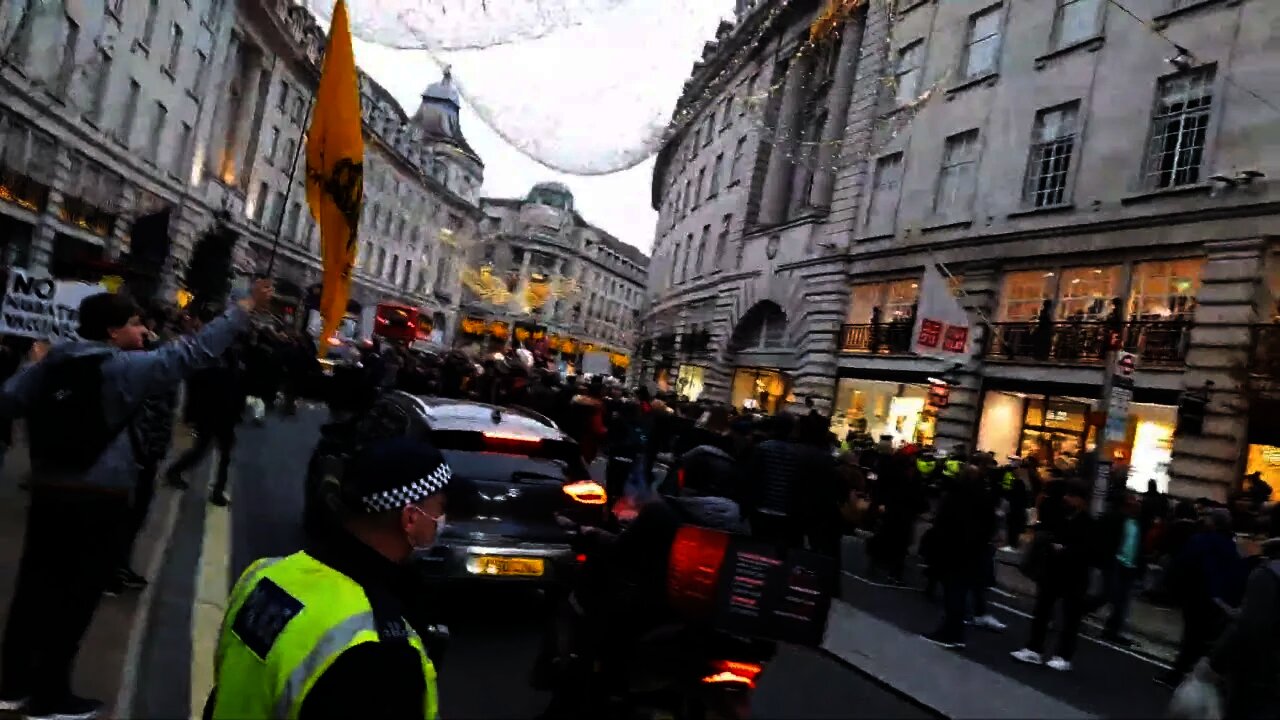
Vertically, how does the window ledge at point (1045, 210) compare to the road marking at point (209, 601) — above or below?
above

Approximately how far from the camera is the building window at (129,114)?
28.4m

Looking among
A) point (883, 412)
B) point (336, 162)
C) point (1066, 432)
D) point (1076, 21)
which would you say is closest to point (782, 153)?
point (883, 412)

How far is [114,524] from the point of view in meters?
4.24

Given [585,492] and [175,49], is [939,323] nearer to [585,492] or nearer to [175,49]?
[585,492]

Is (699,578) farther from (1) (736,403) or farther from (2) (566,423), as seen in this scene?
(1) (736,403)

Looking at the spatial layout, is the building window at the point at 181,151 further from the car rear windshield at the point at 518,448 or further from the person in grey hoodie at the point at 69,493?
the person in grey hoodie at the point at 69,493

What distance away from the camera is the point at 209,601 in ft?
20.3

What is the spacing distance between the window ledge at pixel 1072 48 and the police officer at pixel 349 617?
2171cm

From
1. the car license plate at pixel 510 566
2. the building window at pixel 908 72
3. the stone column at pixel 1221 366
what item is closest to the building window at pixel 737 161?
the building window at pixel 908 72

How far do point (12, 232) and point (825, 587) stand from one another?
2675 cm

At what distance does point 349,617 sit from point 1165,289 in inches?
764

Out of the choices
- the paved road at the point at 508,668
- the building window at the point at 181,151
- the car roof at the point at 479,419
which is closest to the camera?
the paved road at the point at 508,668

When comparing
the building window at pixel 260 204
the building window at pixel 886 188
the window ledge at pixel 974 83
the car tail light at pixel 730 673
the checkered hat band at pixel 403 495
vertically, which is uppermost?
the window ledge at pixel 974 83

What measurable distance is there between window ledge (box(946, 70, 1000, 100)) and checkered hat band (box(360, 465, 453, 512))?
2359 centimetres
